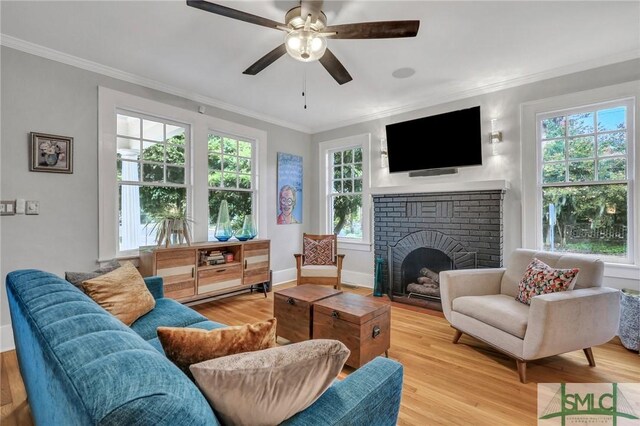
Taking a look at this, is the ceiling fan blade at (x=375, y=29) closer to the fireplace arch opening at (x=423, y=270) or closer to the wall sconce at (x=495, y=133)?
the wall sconce at (x=495, y=133)

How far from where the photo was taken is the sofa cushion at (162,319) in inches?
72.1

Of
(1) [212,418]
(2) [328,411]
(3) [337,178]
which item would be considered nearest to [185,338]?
(1) [212,418]

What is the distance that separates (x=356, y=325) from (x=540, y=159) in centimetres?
279

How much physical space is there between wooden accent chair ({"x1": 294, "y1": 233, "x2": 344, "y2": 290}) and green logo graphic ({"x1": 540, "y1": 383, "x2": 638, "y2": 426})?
7.65 feet

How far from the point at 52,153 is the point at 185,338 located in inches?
113

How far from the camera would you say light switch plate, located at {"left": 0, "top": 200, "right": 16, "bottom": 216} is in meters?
2.51

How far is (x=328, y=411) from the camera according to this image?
88 centimetres

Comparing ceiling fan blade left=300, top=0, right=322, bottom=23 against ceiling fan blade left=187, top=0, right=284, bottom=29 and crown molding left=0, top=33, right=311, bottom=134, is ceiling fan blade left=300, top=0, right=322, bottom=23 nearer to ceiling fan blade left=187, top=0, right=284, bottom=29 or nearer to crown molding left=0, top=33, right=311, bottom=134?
ceiling fan blade left=187, top=0, right=284, bottom=29

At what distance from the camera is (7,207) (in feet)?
8.32

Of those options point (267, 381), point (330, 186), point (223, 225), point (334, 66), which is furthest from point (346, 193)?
point (267, 381)

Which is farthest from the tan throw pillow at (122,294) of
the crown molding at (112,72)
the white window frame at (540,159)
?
the white window frame at (540,159)

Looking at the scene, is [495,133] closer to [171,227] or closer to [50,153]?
[171,227]

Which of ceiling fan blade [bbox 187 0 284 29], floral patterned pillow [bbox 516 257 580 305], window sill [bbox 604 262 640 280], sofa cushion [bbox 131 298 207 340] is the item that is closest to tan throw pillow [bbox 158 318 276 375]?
sofa cushion [bbox 131 298 207 340]

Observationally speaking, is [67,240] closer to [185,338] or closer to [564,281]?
[185,338]
